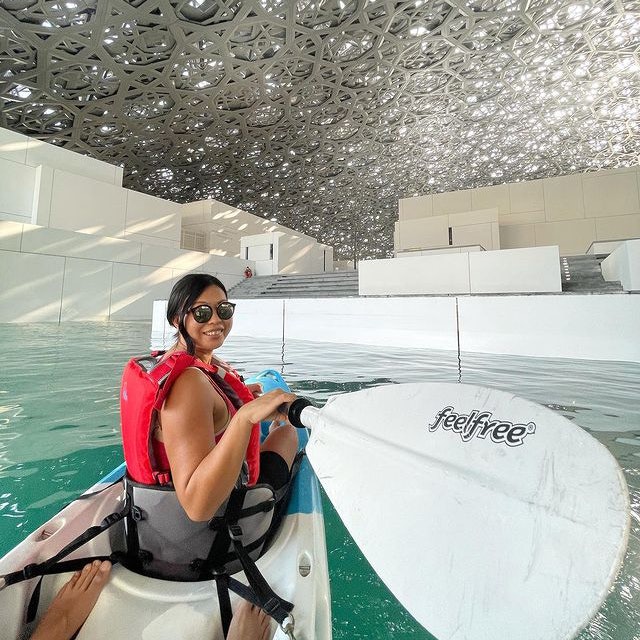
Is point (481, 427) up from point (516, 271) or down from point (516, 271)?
down

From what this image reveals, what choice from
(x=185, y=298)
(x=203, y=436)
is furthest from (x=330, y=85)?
(x=203, y=436)

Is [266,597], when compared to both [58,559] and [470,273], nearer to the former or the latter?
[58,559]

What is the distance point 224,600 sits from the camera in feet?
2.88

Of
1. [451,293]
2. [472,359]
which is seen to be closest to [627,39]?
[451,293]

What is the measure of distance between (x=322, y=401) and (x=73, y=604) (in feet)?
7.57

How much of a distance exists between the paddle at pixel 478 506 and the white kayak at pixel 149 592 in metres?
0.20

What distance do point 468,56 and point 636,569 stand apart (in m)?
18.4

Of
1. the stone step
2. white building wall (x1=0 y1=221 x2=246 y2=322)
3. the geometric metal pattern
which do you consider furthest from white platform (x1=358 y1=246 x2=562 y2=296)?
the geometric metal pattern

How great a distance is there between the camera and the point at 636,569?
111 centimetres

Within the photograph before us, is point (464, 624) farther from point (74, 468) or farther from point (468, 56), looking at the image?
point (468, 56)

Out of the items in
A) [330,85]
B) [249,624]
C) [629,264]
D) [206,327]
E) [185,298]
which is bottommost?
[249,624]

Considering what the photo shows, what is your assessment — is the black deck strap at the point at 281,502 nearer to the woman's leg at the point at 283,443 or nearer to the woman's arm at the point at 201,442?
the woman's leg at the point at 283,443

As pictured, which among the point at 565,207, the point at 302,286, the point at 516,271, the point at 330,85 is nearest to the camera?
the point at 516,271

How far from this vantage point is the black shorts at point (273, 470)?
4.54 ft
